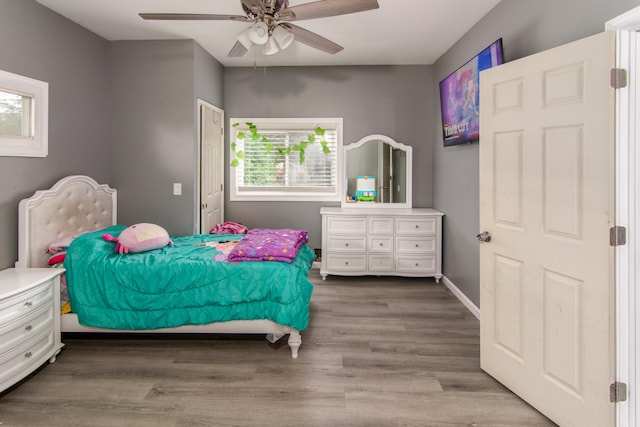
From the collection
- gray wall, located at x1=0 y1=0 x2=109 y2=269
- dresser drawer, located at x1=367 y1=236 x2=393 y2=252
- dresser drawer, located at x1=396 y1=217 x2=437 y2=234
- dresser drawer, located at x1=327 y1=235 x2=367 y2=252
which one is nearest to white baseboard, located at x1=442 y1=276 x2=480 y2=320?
dresser drawer, located at x1=396 y1=217 x2=437 y2=234

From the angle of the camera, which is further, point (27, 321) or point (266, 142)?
point (266, 142)

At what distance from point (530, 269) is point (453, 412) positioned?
2.97ft

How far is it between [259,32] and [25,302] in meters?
2.25

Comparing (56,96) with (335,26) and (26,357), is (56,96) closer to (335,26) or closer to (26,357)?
(26,357)

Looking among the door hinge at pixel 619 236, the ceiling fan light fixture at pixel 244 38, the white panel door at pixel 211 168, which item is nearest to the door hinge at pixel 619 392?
the door hinge at pixel 619 236

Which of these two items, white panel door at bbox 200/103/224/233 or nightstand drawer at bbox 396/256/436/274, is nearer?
white panel door at bbox 200/103/224/233

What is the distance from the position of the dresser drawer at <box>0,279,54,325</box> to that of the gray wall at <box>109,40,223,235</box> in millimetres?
1632

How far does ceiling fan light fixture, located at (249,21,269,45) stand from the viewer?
99.8 inches

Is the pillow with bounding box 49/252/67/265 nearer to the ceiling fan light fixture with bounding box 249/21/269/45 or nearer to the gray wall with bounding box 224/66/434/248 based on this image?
the ceiling fan light fixture with bounding box 249/21/269/45

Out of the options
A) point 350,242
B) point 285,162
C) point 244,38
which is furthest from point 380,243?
point 244,38

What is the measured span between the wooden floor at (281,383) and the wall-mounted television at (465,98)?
71.9 inches

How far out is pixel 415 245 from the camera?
4.69m

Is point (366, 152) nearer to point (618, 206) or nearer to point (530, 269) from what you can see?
point (530, 269)

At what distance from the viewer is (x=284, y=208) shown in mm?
5262
